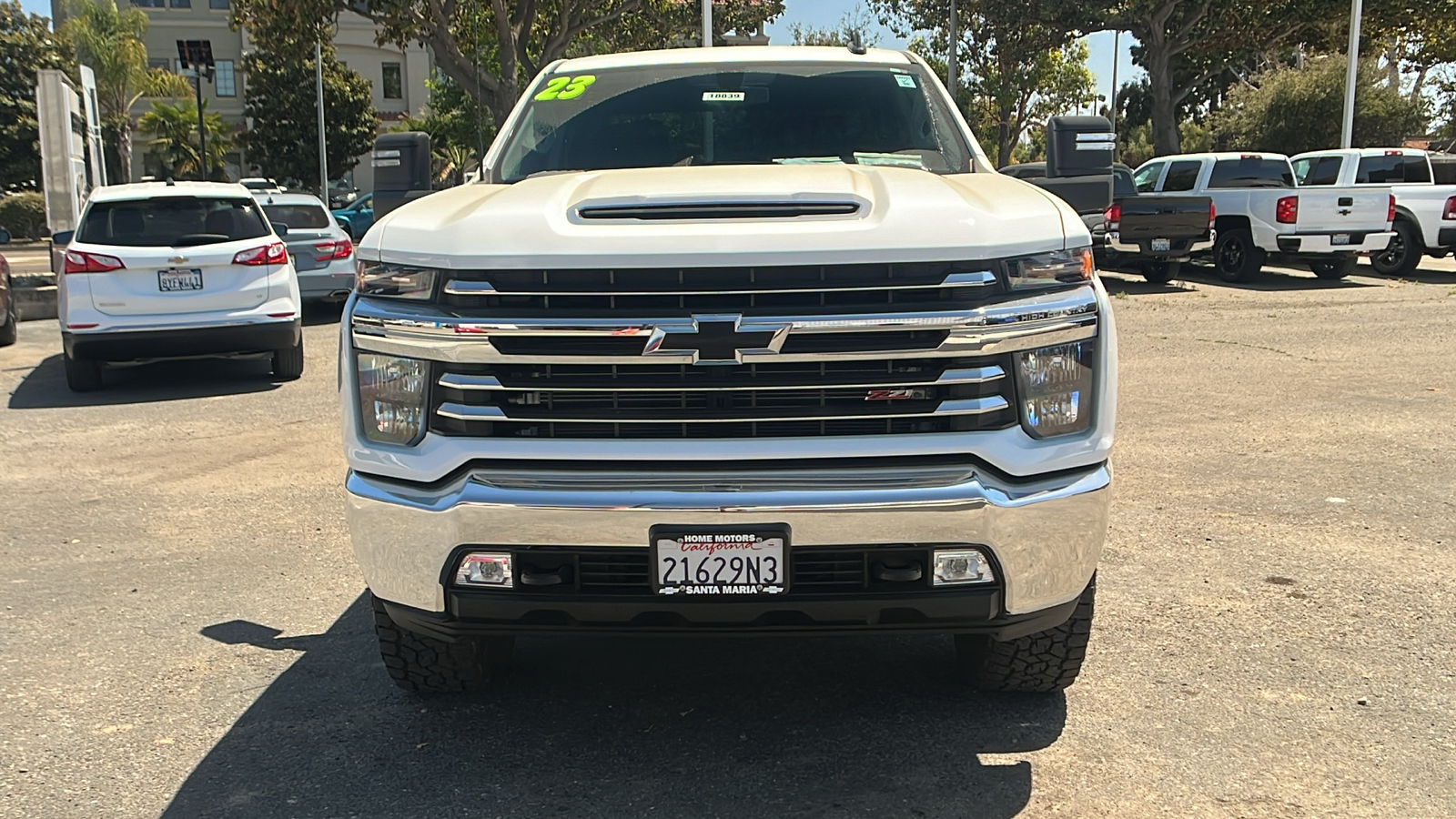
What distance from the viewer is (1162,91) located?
33562 millimetres

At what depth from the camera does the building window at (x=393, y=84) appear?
62125 mm

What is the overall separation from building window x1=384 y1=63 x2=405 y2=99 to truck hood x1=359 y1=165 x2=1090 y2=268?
203 feet

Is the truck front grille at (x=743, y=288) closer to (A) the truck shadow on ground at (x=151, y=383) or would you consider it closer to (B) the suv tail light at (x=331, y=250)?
(A) the truck shadow on ground at (x=151, y=383)

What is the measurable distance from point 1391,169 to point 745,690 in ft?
61.5

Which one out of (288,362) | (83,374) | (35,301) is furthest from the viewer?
(35,301)

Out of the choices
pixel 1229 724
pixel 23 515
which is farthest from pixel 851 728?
pixel 23 515

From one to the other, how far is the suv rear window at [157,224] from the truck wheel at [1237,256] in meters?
14.4

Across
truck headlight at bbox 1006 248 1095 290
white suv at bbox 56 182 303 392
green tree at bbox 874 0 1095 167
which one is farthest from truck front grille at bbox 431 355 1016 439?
green tree at bbox 874 0 1095 167

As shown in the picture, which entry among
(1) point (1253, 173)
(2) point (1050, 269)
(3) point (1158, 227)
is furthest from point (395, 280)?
(1) point (1253, 173)

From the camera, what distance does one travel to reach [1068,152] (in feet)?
16.8

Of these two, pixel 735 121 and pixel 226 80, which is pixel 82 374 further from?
pixel 226 80

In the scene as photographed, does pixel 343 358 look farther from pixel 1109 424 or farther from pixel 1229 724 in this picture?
pixel 1229 724

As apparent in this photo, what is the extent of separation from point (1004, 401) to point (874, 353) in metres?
0.35

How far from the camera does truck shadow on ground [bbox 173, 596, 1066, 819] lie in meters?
3.49
